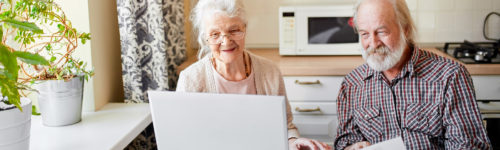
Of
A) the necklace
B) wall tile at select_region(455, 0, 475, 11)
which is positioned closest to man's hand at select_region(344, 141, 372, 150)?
the necklace

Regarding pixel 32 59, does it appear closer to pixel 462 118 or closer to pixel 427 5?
→ pixel 462 118

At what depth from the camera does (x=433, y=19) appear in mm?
2975

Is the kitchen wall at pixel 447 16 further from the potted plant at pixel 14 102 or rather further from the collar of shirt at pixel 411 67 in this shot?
the potted plant at pixel 14 102

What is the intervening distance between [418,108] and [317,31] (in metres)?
1.09

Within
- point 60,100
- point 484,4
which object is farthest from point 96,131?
point 484,4

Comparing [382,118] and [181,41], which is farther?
[181,41]

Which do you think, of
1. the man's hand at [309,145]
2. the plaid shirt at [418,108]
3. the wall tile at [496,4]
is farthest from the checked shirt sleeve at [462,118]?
the wall tile at [496,4]

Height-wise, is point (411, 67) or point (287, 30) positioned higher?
point (287, 30)

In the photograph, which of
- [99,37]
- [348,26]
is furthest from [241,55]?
[348,26]

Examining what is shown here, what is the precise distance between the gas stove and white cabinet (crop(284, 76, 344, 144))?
26.4 inches

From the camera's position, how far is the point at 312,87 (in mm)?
2523

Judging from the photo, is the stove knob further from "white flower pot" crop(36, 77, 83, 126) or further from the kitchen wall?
"white flower pot" crop(36, 77, 83, 126)

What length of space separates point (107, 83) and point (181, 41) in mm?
567

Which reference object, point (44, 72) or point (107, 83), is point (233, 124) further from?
point (107, 83)
